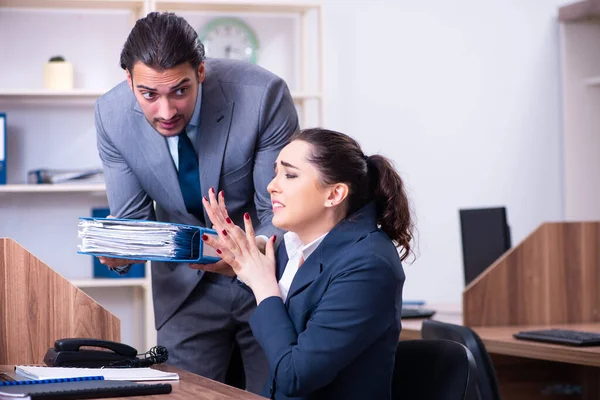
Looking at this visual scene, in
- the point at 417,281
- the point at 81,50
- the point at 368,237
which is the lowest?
the point at 417,281

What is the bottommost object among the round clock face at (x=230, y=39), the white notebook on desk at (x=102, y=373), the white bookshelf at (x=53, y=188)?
the white notebook on desk at (x=102, y=373)

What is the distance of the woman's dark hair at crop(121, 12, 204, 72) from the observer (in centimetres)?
186

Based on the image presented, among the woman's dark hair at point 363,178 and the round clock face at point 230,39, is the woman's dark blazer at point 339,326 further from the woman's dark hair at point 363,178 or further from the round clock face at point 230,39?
the round clock face at point 230,39

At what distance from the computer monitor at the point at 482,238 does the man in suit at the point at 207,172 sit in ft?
3.97

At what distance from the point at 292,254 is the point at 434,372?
0.42 m

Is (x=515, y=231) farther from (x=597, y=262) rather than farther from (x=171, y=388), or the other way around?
(x=171, y=388)

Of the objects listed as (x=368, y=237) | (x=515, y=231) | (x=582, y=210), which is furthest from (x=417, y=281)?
(x=368, y=237)

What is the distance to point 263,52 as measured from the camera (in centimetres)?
454

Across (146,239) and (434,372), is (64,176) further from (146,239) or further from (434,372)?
(434,372)

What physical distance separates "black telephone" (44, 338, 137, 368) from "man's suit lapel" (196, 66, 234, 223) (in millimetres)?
401

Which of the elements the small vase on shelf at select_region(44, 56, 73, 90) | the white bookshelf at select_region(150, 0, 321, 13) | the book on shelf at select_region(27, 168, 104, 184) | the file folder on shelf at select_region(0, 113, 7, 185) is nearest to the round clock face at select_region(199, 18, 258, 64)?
the white bookshelf at select_region(150, 0, 321, 13)

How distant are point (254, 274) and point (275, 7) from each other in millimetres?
2716

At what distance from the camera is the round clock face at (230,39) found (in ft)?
14.4

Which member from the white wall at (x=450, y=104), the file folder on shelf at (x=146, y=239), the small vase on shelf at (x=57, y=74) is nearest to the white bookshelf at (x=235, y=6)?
the white wall at (x=450, y=104)
